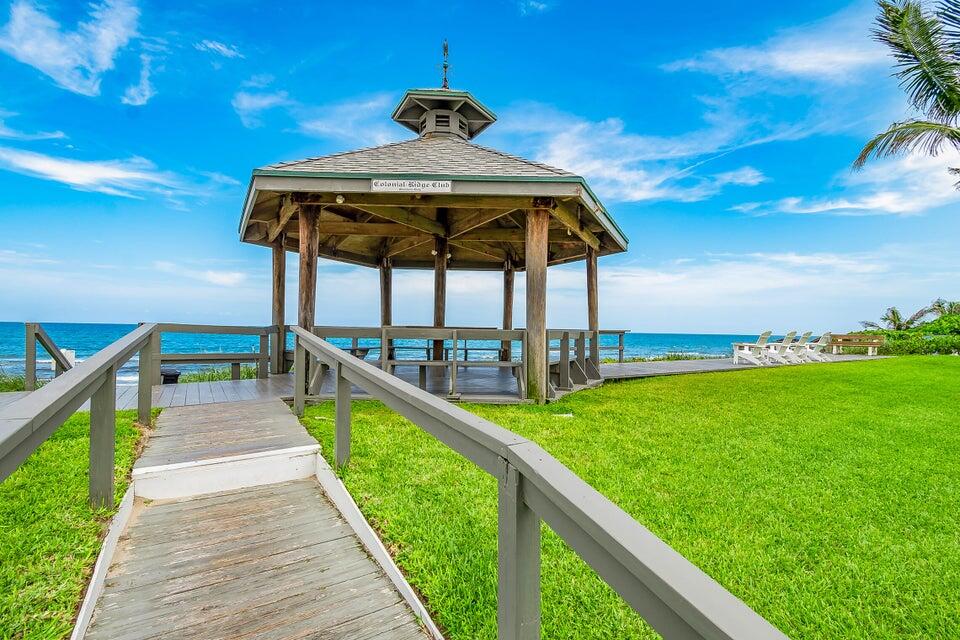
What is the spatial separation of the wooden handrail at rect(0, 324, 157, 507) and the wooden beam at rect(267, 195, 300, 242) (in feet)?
10.1

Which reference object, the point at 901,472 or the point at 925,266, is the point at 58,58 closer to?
the point at 901,472

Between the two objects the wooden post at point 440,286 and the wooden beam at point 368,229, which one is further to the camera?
the wooden post at point 440,286

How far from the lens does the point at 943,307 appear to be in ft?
77.2

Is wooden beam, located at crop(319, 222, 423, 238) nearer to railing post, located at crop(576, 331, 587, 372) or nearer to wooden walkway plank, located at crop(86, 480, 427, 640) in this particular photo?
railing post, located at crop(576, 331, 587, 372)

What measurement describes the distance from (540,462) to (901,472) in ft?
15.0

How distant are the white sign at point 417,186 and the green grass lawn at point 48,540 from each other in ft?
12.3

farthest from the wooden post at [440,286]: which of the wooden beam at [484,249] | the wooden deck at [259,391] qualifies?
the wooden beam at [484,249]

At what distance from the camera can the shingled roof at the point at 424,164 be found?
5.71m

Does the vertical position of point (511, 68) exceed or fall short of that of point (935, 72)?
it exceeds it

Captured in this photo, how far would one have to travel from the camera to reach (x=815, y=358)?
15.8 m

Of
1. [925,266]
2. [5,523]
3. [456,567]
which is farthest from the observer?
[925,266]

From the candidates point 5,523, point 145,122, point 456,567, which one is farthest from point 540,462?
point 145,122

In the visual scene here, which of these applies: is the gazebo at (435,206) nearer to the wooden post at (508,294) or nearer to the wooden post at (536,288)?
the wooden post at (536,288)

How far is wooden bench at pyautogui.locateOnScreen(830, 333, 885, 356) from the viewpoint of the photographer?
66.6 feet
